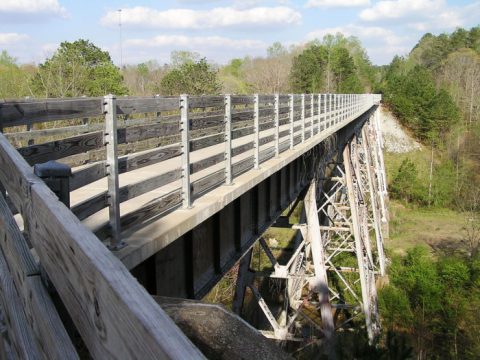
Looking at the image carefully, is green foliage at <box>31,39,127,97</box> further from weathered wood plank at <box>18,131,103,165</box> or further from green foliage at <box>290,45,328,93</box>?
green foliage at <box>290,45,328,93</box>

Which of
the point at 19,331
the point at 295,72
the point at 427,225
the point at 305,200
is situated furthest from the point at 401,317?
the point at 295,72

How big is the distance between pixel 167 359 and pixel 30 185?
38.5 inches

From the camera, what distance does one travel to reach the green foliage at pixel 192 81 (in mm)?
25891

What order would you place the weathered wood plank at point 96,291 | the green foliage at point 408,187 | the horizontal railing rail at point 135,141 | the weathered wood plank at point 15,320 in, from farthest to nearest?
Result: the green foliage at point 408,187 < the horizontal railing rail at point 135,141 < the weathered wood plank at point 15,320 < the weathered wood plank at point 96,291

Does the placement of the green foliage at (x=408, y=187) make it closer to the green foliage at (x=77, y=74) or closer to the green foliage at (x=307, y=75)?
the green foliage at (x=307, y=75)

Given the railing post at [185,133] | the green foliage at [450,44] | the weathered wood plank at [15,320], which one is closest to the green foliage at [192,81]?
the railing post at [185,133]

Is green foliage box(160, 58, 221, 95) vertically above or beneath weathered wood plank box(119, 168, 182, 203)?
above

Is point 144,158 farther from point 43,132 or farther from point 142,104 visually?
point 43,132

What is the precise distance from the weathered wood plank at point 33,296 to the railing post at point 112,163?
98cm

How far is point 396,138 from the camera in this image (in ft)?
162

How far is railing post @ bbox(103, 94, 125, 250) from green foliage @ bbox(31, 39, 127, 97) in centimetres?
1496

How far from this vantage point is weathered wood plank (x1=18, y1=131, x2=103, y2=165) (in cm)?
282

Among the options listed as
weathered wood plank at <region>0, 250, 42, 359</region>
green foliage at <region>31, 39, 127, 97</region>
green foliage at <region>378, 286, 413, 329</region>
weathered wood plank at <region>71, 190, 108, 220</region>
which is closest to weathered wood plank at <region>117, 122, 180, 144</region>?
weathered wood plank at <region>71, 190, 108, 220</region>

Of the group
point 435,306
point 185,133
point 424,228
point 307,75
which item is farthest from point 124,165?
point 307,75
